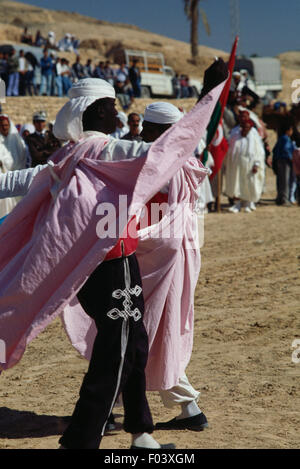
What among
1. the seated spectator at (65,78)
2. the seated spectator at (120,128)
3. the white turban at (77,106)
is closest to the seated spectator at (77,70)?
the seated spectator at (65,78)

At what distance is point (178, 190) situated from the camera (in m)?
4.24

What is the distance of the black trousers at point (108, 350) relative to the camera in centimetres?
340

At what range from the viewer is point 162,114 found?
442 centimetres

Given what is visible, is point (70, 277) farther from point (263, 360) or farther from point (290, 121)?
point (290, 121)

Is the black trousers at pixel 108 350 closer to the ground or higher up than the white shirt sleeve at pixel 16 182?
closer to the ground

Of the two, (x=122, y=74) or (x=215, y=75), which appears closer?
(x=215, y=75)

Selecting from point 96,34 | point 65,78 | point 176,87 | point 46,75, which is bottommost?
point 176,87

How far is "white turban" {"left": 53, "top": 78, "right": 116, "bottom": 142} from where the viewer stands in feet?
11.6

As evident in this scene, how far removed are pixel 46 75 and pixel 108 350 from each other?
22.3 metres

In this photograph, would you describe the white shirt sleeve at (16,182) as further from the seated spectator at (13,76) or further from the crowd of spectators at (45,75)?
the seated spectator at (13,76)

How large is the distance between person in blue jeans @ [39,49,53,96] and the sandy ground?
16625 mm

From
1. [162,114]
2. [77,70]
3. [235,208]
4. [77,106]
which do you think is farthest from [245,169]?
[77,70]

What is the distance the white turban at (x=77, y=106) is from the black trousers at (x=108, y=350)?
65cm

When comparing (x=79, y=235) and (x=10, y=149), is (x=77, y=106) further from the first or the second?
(x=10, y=149)
